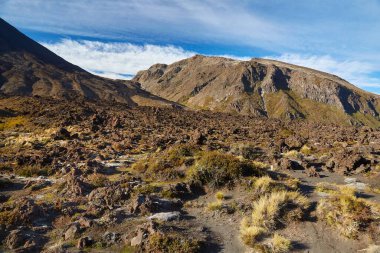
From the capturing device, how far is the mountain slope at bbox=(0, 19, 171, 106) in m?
119

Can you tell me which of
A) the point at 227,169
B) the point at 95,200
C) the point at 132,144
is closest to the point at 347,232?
the point at 227,169

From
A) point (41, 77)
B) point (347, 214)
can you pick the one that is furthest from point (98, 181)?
point (41, 77)

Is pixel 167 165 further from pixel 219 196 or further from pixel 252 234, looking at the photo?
pixel 252 234

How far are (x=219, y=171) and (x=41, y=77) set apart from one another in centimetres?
13153

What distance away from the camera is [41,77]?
133 meters

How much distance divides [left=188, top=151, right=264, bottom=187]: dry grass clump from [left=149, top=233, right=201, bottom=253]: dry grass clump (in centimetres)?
640

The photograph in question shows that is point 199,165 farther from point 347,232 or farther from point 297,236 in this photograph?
point 347,232

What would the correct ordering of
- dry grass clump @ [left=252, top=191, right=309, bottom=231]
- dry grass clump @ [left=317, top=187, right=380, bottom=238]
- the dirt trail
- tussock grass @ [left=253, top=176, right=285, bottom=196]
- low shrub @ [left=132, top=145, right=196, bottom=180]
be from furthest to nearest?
1. low shrub @ [left=132, top=145, right=196, bottom=180]
2. tussock grass @ [left=253, top=176, right=285, bottom=196]
3. dry grass clump @ [left=252, top=191, right=309, bottom=231]
4. dry grass clump @ [left=317, top=187, right=380, bottom=238]
5. the dirt trail

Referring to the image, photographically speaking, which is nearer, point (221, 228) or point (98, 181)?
point (221, 228)

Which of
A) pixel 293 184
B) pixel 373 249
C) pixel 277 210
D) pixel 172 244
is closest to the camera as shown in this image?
pixel 373 249

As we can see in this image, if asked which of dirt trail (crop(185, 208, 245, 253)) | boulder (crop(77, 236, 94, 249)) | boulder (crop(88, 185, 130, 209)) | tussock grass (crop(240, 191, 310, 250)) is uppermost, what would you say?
tussock grass (crop(240, 191, 310, 250))

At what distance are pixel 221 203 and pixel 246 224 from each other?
8.80 feet

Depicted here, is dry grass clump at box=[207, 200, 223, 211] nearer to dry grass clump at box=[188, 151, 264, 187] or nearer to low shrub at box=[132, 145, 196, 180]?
dry grass clump at box=[188, 151, 264, 187]

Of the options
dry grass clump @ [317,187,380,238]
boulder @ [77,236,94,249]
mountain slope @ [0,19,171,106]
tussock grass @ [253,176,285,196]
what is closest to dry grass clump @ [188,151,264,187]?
tussock grass @ [253,176,285,196]
